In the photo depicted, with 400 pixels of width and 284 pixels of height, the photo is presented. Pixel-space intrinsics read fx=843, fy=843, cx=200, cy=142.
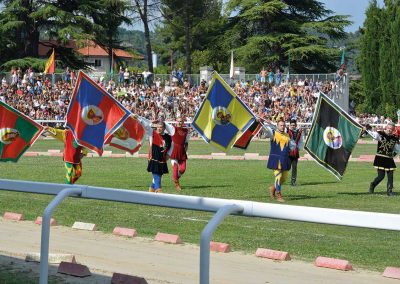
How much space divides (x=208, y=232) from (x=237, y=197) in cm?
1331

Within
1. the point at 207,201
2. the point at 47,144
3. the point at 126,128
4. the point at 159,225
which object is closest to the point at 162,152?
the point at 126,128

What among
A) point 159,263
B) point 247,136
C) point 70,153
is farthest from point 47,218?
point 247,136

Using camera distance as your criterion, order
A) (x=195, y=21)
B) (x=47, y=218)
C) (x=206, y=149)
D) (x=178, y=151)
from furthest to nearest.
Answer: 1. (x=195, y=21)
2. (x=206, y=149)
3. (x=178, y=151)
4. (x=47, y=218)

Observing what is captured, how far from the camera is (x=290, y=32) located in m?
70.9

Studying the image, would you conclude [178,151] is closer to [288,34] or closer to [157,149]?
[157,149]

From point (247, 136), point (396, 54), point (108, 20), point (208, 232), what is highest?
point (108, 20)

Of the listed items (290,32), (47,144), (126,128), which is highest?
(290,32)

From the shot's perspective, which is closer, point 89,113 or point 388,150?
point 89,113

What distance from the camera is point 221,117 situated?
19781 millimetres

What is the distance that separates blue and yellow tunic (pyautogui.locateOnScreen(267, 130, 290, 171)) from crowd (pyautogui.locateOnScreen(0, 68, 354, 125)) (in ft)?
91.7

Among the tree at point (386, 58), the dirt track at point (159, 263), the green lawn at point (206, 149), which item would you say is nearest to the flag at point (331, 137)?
the dirt track at point (159, 263)

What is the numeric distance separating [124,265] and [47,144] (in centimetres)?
3327

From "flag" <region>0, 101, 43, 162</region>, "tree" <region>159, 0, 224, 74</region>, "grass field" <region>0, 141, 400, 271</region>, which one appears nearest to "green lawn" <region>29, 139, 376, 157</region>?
"grass field" <region>0, 141, 400, 271</region>

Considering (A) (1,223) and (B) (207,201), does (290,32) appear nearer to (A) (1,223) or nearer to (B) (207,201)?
(A) (1,223)
